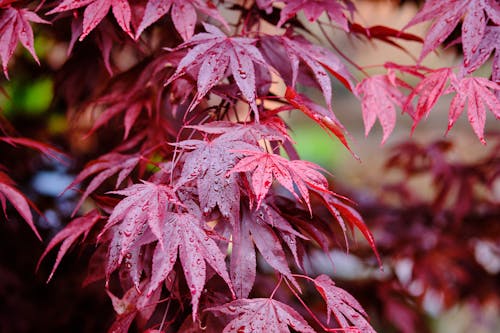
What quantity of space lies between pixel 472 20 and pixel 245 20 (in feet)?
1.39

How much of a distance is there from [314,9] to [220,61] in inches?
9.8

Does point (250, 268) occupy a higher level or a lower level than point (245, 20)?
lower

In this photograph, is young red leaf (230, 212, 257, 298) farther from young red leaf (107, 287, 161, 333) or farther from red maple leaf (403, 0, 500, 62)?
red maple leaf (403, 0, 500, 62)

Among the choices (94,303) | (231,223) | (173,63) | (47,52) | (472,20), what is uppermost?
(472,20)

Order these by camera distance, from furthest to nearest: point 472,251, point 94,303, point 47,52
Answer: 1. point 472,251
2. point 47,52
3. point 94,303

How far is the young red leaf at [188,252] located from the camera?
704 mm

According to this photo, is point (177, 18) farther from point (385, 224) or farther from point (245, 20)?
point (385, 224)

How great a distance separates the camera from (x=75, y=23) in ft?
3.24

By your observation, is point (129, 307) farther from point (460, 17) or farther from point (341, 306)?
point (460, 17)

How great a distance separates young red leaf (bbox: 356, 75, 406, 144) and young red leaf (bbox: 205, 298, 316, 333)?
40 cm

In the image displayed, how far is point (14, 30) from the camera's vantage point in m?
0.92

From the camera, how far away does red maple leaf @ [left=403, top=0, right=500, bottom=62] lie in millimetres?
868

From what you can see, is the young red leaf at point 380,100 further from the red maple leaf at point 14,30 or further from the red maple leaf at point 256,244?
the red maple leaf at point 14,30

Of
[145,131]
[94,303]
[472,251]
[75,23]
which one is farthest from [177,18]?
[472,251]
